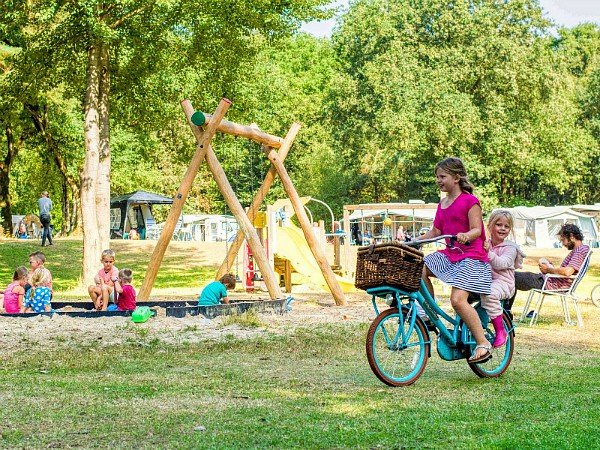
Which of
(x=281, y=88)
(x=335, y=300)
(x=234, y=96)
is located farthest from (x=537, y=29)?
(x=335, y=300)

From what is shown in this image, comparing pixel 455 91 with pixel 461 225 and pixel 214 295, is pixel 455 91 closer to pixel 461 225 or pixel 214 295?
pixel 214 295

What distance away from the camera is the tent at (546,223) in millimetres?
47969

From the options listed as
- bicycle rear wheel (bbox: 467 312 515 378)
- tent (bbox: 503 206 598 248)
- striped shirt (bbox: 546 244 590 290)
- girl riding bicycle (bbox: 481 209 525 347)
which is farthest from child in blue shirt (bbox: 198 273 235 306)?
tent (bbox: 503 206 598 248)

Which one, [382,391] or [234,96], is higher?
[234,96]

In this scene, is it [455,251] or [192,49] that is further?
[192,49]

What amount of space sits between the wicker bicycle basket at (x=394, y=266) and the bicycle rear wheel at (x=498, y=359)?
1179 millimetres

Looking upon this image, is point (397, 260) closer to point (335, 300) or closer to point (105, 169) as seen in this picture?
point (335, 300)

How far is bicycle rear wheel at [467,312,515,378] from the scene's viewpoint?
777 centimetres

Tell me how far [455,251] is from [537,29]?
44.6m

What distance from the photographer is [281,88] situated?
58.4 m

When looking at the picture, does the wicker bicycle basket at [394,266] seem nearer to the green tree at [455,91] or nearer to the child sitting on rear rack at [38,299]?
the child sitting on rear rack at [38,299]

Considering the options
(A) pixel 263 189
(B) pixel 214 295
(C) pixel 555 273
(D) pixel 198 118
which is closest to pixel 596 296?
(C) pixel 555 273

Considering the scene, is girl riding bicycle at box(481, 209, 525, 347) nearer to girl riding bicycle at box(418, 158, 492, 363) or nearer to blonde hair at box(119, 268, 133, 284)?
girl riding bicycle at box(418, 158, 492, 363)

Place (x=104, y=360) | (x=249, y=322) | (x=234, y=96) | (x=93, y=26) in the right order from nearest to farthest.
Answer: (x=104, y=360) < (x=249, y=322) < (x=93, y=26) < (x=234, y=96)
